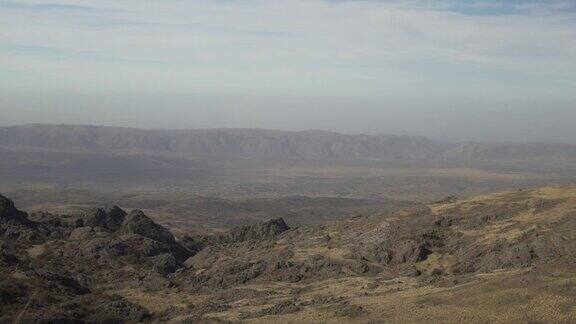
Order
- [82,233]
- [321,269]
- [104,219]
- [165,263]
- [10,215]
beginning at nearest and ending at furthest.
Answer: [321,269] < [165,263] < [10,215] < [82,233] < [104,219]

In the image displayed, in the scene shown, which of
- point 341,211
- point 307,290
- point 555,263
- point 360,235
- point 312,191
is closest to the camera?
point 555,263

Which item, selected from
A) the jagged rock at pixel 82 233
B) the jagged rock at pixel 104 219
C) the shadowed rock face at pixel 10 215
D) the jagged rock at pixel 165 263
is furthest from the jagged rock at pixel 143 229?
the shadowed rock face at pixel 10 215

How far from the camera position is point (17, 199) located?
12612cm

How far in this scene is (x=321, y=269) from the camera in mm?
40938

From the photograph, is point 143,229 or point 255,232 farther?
point 255,232

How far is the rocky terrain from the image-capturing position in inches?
1029

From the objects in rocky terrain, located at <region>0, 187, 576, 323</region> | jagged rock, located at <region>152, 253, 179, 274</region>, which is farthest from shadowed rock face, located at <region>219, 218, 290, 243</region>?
jagged rock, located at <region>152, 253, 179, 274</region>

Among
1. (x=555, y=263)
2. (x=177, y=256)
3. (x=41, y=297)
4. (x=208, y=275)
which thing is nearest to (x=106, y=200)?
(x=177, y=256)

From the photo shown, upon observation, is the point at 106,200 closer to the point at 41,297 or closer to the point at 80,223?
the point at 80,223

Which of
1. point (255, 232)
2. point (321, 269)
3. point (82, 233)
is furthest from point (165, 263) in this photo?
point (255, 232)

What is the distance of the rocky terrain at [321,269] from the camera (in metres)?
26.1

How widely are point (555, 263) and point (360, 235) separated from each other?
66.0 ft

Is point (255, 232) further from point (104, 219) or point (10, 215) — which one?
point (10, 215)

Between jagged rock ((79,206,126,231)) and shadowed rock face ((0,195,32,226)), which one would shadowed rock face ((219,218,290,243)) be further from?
shadowed rock face ((0,195,32,226))
